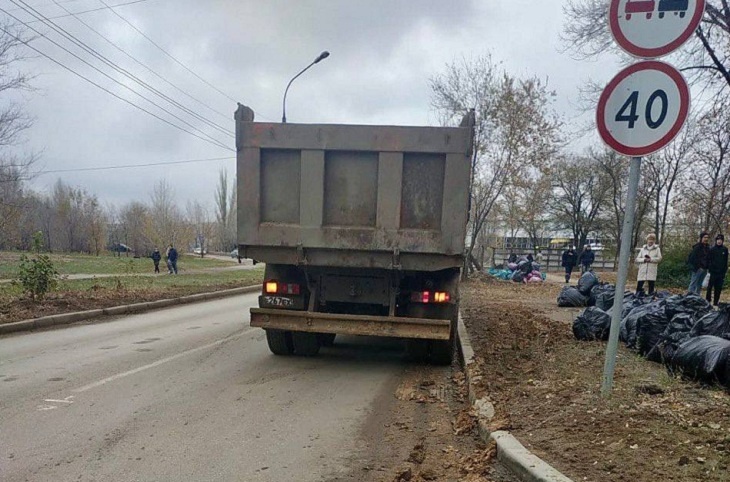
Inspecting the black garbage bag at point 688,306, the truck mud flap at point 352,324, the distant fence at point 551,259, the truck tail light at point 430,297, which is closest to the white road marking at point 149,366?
the truck mud flap at point 352,324

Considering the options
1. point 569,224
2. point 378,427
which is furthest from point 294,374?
point 569,224

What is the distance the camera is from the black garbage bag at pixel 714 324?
5543mm

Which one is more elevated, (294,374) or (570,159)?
(570,159)

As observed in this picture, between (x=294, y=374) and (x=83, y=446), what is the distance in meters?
2.75

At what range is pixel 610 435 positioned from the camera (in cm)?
362

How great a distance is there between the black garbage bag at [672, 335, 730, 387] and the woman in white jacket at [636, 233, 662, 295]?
7260 mm

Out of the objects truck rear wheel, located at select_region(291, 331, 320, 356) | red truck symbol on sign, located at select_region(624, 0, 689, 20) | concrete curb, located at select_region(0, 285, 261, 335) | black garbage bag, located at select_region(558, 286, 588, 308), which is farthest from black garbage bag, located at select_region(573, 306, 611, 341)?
concrete curb, located at select_region(0, 285, 261, 335)

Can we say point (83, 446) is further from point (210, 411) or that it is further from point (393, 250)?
point (393, 250)

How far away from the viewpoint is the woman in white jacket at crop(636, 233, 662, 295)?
11.9 meters

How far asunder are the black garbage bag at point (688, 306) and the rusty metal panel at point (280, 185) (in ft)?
16.1

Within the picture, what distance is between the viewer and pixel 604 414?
158 inches

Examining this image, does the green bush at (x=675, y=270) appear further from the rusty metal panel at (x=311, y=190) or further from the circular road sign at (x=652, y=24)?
the circular road sign at (x=652, y=24)

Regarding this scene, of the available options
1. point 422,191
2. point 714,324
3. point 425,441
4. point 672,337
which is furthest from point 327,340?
point 714,324

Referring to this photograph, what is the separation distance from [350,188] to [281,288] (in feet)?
5.52
